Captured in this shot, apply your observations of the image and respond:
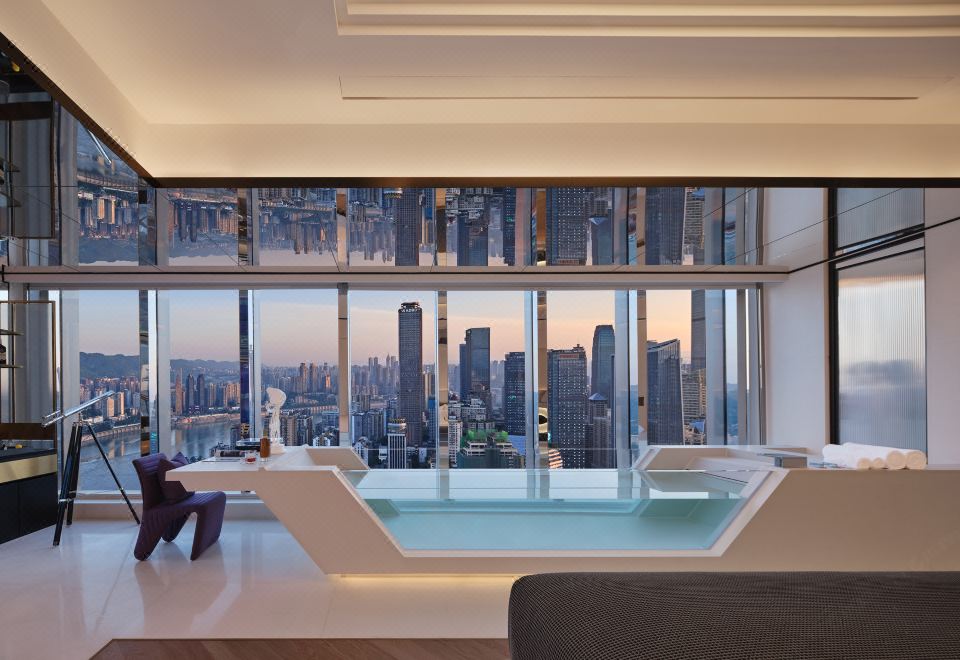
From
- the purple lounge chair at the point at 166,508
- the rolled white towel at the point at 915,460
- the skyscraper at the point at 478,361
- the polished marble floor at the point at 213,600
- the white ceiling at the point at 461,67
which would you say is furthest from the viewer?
the skyscraper at the point at 478,361

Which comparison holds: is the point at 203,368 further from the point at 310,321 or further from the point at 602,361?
the point at 602,361

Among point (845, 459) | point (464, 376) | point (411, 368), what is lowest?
point (845, 459)

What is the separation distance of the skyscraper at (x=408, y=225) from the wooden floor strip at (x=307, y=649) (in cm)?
260

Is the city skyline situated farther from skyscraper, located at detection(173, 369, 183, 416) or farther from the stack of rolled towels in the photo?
the stack of rolled towels

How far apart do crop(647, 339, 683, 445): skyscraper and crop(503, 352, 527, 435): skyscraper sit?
4.99ft

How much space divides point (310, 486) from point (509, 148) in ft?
8.54

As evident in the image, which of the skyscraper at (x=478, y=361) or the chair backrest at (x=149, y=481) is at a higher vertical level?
the skyscraper at (x=478, y=361)

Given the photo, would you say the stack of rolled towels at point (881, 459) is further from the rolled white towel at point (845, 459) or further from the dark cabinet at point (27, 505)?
the dark cabinet at point (27, 505)

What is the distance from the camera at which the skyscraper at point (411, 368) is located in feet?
21.6

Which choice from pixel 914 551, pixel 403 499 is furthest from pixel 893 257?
pixel 403 499

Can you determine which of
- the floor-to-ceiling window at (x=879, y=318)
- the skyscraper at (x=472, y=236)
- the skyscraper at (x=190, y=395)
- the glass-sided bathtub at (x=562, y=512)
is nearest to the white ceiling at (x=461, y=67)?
the skyscraper at (x=472, y=236)

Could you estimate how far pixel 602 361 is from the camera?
6.80 meters

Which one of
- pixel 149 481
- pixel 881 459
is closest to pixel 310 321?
pixel 149 481

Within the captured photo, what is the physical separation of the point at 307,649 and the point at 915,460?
159 inches
